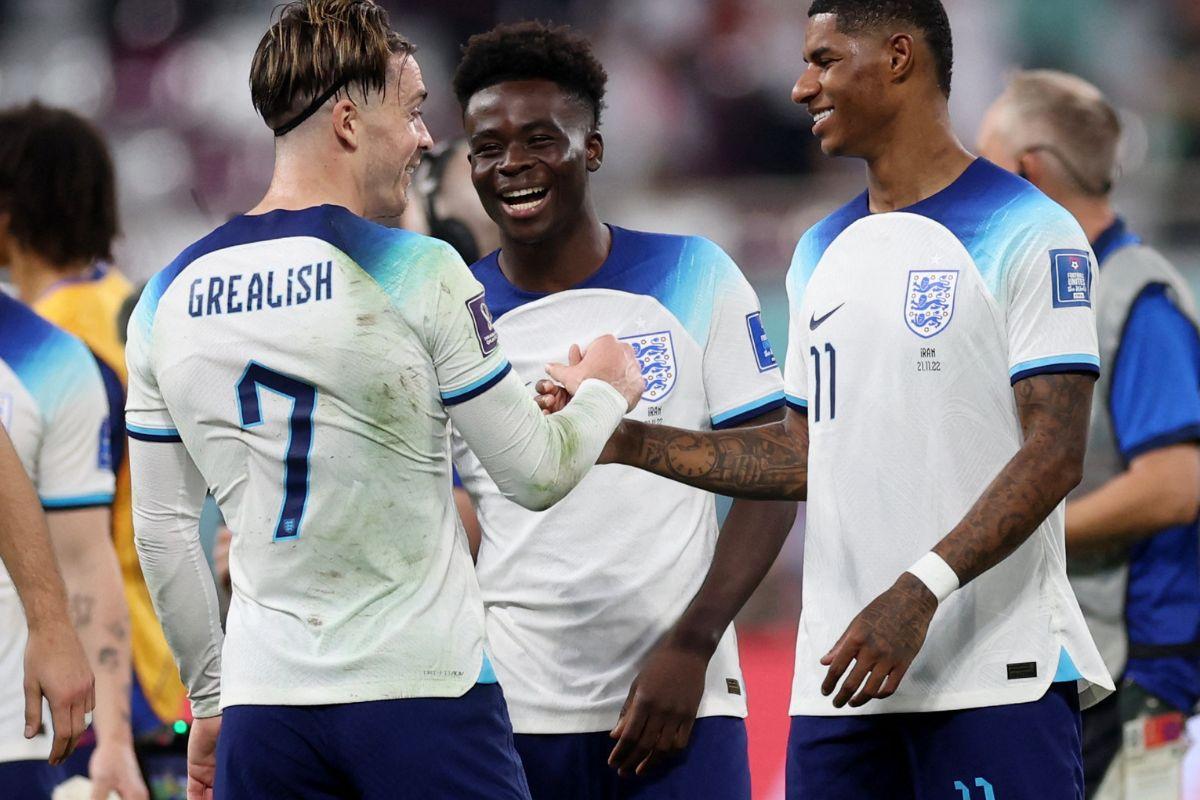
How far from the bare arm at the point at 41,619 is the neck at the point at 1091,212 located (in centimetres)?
323

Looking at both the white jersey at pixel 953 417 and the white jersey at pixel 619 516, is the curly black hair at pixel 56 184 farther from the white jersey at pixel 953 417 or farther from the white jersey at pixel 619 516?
the white jersey at pixel 953 417

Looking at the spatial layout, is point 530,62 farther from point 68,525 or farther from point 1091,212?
point 1091,212

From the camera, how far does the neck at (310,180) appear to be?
3121mm

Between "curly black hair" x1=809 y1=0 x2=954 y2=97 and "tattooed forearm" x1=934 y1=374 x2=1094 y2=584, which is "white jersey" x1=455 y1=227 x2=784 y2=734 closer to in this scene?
"curly black hair" x1=809 y1=0 x2=954 y2=97

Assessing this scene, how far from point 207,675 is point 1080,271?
1889 millimetres

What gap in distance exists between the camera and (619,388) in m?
3.42

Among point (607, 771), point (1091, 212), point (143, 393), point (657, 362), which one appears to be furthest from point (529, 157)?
point (1091, 212)

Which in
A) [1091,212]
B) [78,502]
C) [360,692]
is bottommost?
[360,692]

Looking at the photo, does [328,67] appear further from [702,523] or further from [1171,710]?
[1171,710]

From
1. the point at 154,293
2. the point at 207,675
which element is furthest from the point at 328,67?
the point at 207,675

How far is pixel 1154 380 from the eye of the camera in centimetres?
486

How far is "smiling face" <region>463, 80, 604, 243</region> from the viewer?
3893mm

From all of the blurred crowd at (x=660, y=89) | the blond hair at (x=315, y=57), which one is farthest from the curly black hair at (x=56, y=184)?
the blurred crowd at (x=660, y=89)

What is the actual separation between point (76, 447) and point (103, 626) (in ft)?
1.70
